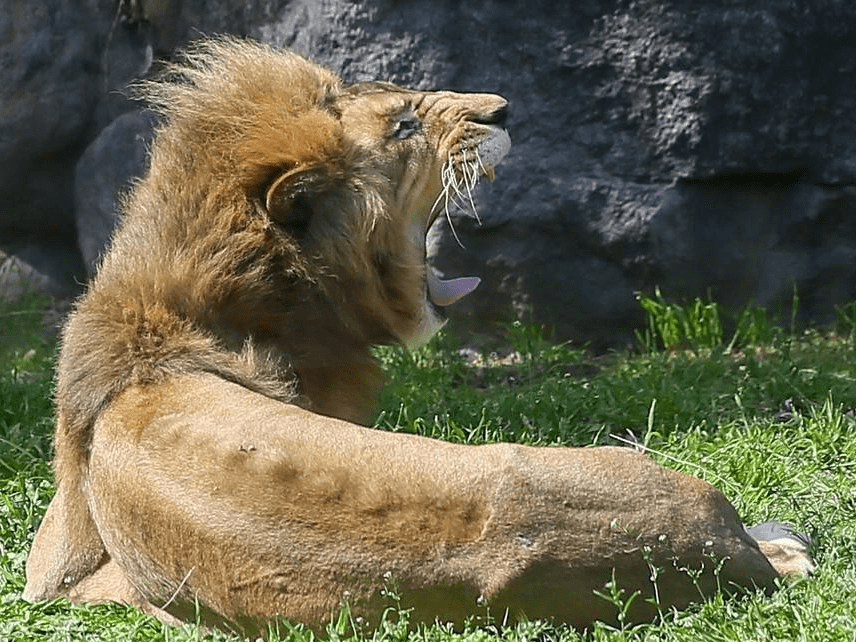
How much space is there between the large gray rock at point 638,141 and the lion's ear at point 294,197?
3.38 m

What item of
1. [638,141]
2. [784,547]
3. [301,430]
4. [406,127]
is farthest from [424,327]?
[638,141]

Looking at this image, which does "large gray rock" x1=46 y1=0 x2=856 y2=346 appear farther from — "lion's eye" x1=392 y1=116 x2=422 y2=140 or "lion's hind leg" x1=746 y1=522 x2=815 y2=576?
"lion's hind leg" x1=746 y1=522 x2=815 y2=576

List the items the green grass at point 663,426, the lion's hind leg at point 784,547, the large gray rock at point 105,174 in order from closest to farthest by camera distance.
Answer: the green grass at point 663,426, the lion's hind leg at point 784,547, the large gray rock at point 105,174

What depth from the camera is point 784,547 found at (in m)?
3.70

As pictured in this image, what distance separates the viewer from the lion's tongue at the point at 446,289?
14.4ft

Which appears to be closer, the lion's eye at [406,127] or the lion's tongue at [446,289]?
the lion's eye at [406,127]

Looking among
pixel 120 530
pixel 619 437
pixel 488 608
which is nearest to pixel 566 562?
pixel 488 608

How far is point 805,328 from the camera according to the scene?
7129mm

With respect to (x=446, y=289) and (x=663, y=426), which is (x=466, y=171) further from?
(x=663, y=426)

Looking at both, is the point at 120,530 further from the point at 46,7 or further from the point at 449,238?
the point at 46,7

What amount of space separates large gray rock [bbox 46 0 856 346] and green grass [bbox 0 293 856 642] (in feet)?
0.84

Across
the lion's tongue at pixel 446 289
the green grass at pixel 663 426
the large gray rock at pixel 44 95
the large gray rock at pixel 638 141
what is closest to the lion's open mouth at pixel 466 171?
the lion's tongue at pixel 446 289

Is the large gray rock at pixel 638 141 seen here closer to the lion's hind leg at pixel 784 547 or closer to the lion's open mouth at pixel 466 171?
the lion's open mouth at pixel 466 171

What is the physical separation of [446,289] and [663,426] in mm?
1325
